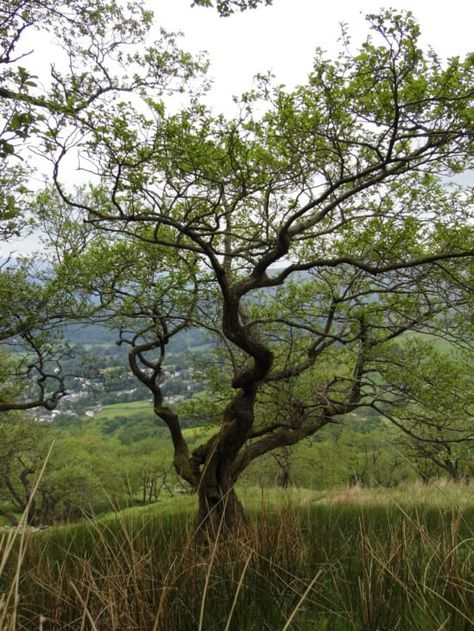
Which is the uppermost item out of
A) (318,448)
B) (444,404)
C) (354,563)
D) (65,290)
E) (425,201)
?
(425,201)

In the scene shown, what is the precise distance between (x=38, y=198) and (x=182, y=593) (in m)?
13.9

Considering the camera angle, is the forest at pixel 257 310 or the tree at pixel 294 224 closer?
the forest at pixel 257 310

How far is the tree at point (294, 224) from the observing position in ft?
18.5

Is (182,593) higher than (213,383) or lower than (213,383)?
lower

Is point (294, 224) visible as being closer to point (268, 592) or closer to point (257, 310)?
point (257, 310)

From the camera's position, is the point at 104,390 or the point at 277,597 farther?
the point at 104,390

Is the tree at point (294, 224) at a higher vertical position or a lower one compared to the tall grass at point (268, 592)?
higher

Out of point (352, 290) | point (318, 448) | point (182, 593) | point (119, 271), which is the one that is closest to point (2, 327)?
point (119, 271)

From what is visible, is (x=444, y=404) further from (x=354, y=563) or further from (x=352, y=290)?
(x=354, y=563)

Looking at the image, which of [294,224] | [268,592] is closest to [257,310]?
[294,224]

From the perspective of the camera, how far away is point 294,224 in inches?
357

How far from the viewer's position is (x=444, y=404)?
9.23m

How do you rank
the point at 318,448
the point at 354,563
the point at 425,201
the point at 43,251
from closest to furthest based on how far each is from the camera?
the point at 354,563 → the point at 425,201 → the point at 43,251 → the point at 318,448

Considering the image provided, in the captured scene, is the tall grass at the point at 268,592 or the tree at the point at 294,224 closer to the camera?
the tall grass at the point at 268,592
